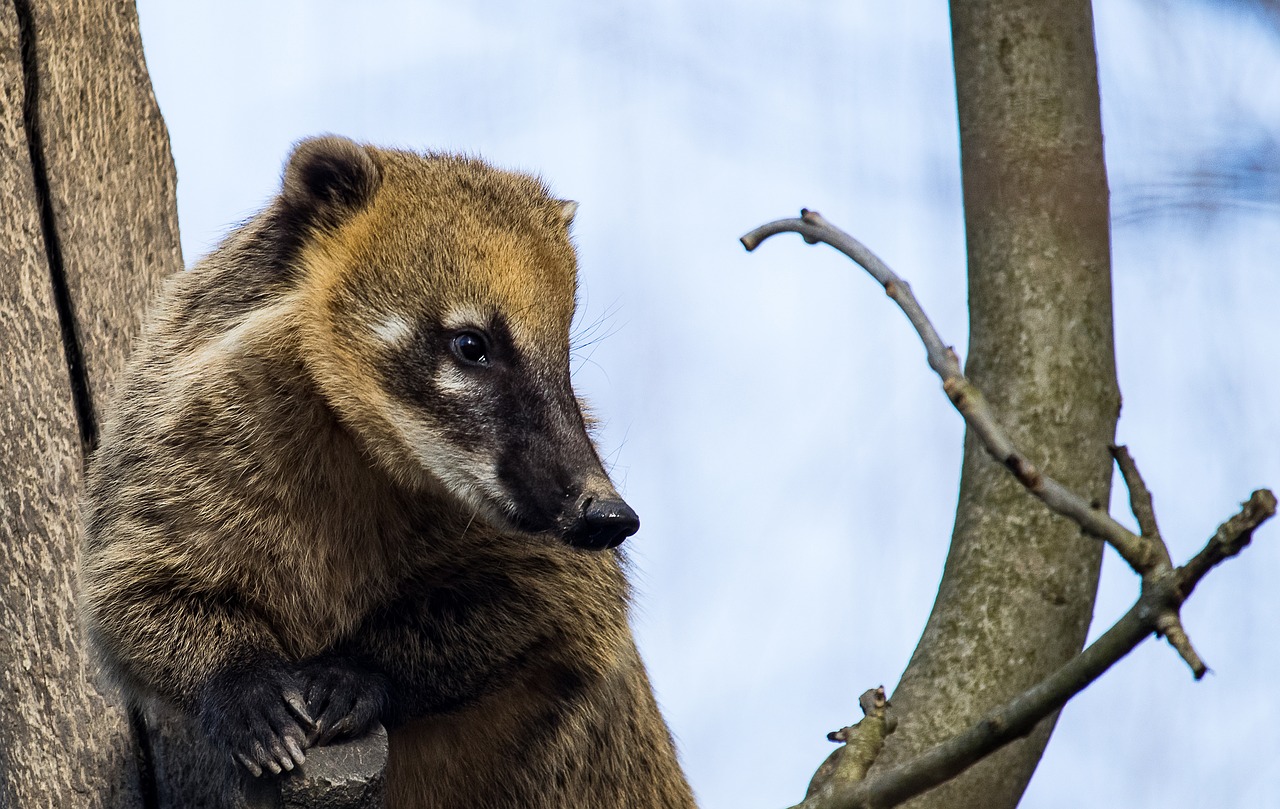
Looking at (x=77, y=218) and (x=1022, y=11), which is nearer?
(x=1022, y=11)

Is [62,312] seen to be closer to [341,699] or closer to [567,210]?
[567,210]

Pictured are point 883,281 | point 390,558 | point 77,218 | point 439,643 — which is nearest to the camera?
point 883,281

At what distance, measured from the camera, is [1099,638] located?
7.55 ft

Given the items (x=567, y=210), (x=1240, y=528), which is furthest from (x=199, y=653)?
(x=1240, y=528)

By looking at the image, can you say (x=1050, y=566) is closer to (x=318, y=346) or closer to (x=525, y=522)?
(x=525, y=522)

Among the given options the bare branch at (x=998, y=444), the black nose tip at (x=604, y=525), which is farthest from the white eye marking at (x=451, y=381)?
the bare branch at (x=998, y=444)

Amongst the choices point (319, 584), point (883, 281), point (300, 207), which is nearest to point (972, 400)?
point (883, 281)

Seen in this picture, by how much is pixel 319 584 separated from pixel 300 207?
4.06ft

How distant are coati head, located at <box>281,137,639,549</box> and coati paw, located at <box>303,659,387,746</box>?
0.58 meters

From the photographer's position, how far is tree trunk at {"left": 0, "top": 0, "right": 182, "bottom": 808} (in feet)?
14.1

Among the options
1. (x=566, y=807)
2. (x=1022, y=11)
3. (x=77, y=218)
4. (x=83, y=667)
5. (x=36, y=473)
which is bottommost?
(x=566, y=807)

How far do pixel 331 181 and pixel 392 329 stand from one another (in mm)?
618

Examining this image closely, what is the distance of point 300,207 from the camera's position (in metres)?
4.48

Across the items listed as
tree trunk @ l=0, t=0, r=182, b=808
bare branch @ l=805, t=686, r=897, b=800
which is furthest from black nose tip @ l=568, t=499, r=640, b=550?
tree trunk @ l=0, t=0, r=182, b=808
